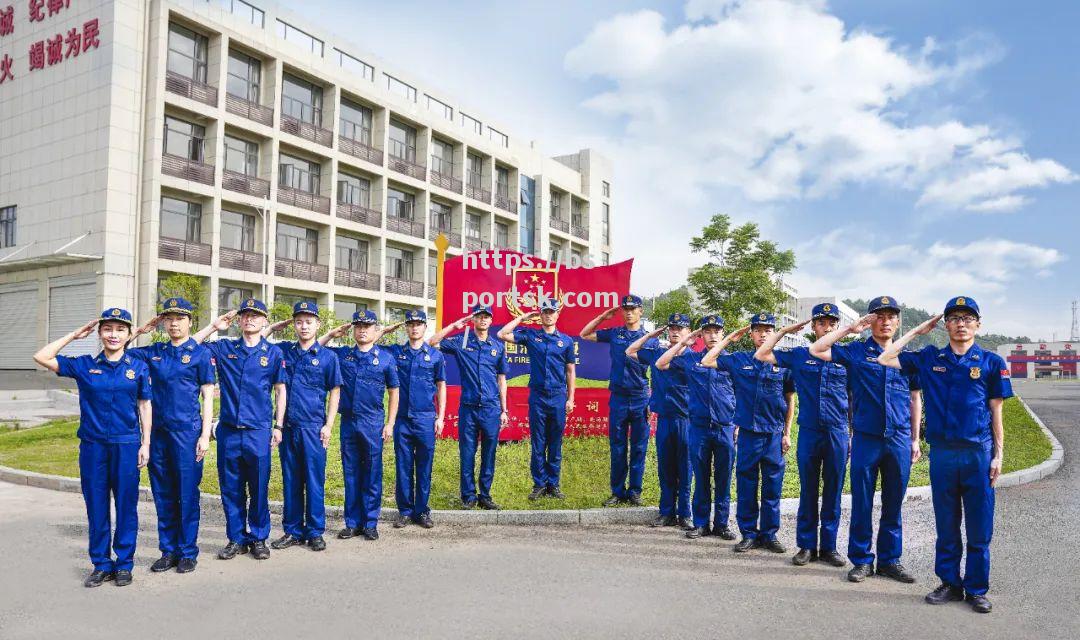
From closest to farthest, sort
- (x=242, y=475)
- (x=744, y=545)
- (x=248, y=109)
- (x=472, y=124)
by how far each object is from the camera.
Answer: (x=242, y=475)
(x=744, y=545)
(x=248, y=109)
(x=472, y=124)

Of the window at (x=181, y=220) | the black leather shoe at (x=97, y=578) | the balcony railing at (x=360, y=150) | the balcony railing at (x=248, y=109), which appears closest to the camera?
the black leather shoe at (x=97, y=578)

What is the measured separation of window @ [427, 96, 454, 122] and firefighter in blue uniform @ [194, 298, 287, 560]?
39.3m

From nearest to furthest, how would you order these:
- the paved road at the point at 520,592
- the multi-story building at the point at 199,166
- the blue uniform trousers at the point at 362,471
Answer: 1. the paved road at the point at 520,592
2. the blue uniform trousers at the point at 362,471
3. the multi-story building at the point at 199,166

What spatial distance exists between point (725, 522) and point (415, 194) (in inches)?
1457

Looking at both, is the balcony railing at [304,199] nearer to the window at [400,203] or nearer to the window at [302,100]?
the window at [302,100]

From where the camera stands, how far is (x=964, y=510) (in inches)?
217

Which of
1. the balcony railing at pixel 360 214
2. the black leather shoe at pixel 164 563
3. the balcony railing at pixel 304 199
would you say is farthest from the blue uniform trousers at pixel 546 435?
the balcony railing at pixel 360 214

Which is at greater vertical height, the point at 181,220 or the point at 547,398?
the point at 181,220

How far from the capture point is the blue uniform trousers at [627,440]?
8.44 m

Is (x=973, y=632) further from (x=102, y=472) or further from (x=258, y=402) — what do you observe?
(x=102, y=472)

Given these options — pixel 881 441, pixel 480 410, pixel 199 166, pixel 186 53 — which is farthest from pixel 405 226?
pixel 881 441

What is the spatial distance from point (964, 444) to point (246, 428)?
5.69 m

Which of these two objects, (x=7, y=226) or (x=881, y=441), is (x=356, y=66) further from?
(x=881, y=441)

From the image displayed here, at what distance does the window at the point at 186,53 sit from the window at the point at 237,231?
567cm
